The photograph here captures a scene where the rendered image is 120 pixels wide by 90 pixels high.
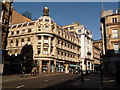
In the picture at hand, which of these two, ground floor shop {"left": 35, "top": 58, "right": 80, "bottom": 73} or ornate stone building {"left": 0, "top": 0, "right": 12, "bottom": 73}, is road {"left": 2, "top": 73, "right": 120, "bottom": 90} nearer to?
ornate stone building {"left": 0, "top": 0, "right": 12, "bottom": 73}

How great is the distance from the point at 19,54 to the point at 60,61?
14.8m

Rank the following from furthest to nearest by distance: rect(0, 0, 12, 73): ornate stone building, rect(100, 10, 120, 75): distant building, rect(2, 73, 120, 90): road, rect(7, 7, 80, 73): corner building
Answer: rect(7, 7, 80, 73): corner building < rect(100, 10, 120, 75): distant building < rect(0, 0, 12, 73): ornate stone building < rect(2, 73, 120, 90): road

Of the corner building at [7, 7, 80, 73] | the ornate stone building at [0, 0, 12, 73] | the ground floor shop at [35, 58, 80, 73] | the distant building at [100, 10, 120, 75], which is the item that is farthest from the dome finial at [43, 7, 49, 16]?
the distant building at [100, 10, 120, 75]

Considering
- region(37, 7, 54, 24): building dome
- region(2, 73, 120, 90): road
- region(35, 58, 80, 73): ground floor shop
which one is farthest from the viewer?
region(37, 7, 54, 24): building dome

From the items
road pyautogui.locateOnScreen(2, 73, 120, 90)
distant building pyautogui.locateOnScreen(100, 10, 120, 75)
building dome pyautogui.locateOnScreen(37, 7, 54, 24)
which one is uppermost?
building dome pyautogui.locateOnScreen(37, 7, 54, 24)

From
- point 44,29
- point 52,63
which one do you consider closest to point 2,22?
point 44,29

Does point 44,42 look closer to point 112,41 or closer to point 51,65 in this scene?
point 51,65

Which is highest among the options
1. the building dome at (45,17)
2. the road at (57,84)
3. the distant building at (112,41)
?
the building dome at (45,17)

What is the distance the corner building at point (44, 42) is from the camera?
43.6 metres

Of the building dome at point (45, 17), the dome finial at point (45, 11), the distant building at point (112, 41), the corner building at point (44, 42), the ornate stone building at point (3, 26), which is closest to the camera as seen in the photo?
the ornate stone building at point (3, 26)

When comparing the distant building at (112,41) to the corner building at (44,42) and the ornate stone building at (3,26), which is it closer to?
the corner building at (44,42)

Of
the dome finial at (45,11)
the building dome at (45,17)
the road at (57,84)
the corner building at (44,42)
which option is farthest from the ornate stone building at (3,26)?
→ the dome finial at (45,11)

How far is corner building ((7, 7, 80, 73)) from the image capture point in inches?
1715

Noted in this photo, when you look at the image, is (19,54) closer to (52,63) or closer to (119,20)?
(52,63)
